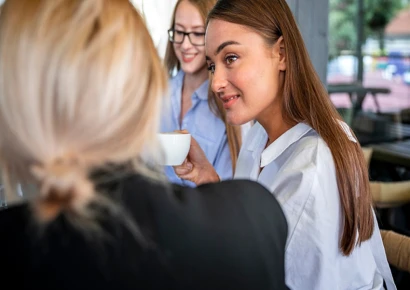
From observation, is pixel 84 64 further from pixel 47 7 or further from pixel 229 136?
pixel 229 136

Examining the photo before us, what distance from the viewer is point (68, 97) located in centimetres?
65

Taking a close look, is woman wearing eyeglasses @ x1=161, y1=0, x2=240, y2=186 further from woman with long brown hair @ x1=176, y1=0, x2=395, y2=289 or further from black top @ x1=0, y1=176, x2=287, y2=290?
black top @ x1=0, y1=176, x2=287, y2=290

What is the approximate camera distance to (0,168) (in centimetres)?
73

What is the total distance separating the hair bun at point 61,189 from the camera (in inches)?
25.6

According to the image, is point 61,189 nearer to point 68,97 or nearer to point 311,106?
point 68,97

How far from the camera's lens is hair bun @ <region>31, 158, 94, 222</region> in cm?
65

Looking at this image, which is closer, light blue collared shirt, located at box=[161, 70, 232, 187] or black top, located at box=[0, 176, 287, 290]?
black top, located at box=[0, 176, 287, 290]

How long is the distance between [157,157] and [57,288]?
9.0 inches

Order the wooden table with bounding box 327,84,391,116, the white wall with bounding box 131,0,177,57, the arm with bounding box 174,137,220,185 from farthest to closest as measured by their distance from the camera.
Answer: the wooden table with bounding box 327,84,391,116, the white wall with bounding box 131,0,177,57, the arm with bounding box 174,137,220,185

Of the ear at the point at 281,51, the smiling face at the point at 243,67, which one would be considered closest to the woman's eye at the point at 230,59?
the smiling face at the point at 243,67

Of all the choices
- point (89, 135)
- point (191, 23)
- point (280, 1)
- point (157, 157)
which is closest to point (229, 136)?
point (191, 23)

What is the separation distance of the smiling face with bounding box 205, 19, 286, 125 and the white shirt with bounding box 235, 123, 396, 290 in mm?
149

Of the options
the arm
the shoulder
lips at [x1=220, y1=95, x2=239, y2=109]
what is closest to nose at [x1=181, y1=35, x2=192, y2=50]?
the arm

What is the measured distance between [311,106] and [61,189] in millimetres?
741
